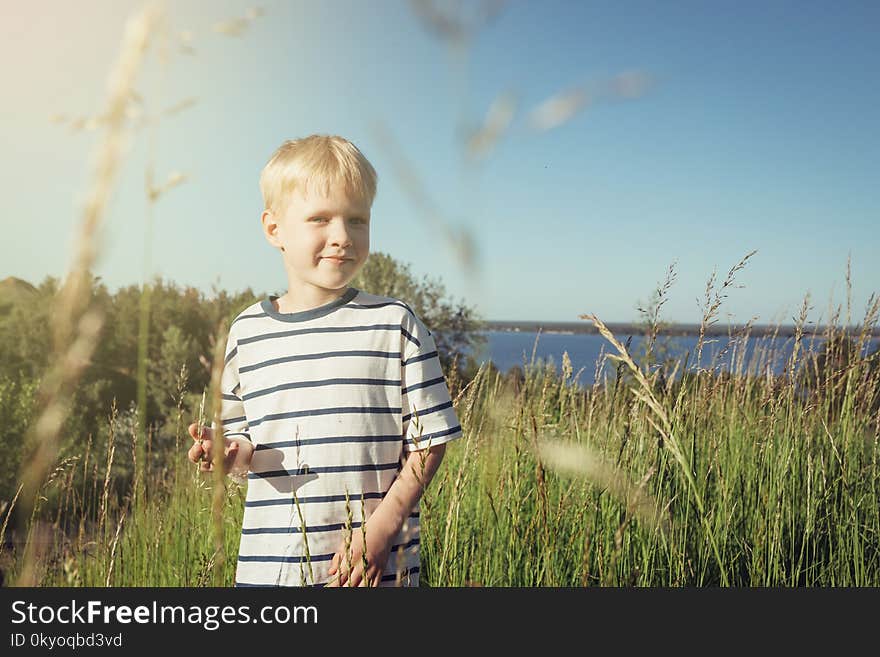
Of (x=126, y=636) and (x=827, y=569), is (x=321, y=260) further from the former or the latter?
(x=827, y=569)

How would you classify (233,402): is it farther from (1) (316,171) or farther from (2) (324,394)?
(1) (316,171)

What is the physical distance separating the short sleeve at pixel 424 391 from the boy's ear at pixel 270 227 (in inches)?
16.4

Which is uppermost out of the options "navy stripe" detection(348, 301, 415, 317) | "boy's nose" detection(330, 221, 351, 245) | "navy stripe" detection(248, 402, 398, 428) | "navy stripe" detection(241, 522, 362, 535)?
→ "boy's nose" detection(330, 221, 351, 245)

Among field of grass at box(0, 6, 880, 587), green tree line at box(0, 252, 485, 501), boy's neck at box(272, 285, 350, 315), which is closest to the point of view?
field of grass at box(0, 6, 880, 587)

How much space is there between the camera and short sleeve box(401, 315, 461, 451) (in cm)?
159

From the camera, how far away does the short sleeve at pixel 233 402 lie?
5.70 ft

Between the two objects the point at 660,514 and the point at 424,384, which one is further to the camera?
the point at 660,514

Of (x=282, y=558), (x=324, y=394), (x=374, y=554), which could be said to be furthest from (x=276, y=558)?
(x=324, y=394)

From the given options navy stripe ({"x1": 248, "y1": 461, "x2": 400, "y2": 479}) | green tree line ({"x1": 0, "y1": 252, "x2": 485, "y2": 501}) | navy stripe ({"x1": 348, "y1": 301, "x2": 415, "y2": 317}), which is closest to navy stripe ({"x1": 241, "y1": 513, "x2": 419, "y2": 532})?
navy stripe ({"x1": 248, "y1": 461, "x2": 400, "y2": 479})

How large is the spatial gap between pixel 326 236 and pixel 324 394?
0.39 meters

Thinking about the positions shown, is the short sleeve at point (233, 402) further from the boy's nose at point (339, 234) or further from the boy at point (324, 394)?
the boy's nose at point (339, 234)

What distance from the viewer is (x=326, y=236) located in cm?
162

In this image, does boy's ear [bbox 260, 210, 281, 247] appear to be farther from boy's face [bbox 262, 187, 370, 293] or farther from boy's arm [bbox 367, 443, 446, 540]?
boy's arm [bbox 367, 443, 446, 540]

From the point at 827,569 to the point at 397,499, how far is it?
5.63ft
